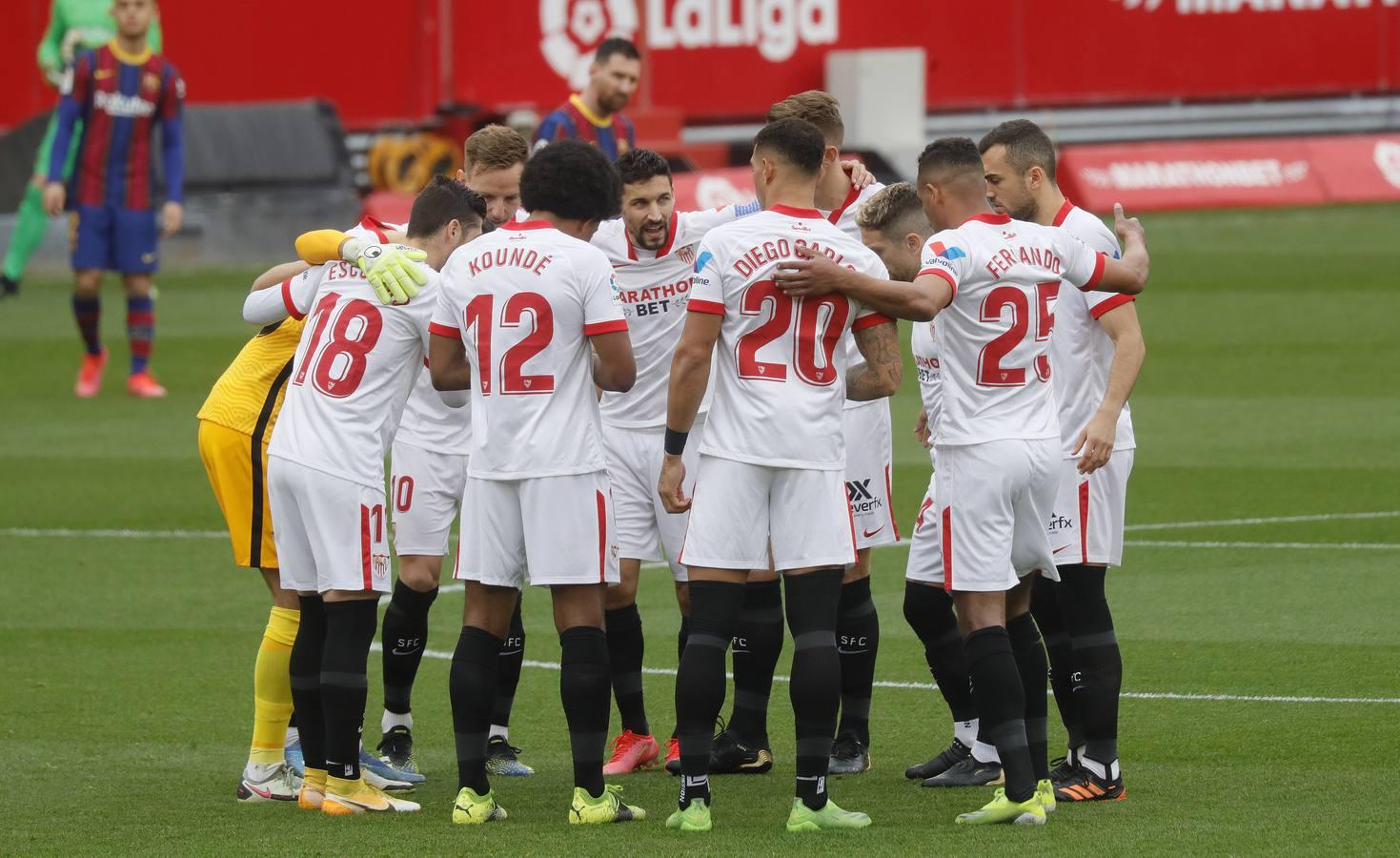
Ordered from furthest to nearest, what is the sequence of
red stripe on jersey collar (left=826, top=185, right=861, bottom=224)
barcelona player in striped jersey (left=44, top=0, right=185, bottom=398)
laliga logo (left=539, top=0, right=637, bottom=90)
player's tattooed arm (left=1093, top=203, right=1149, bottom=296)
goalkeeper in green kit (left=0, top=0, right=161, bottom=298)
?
1. laliga logo (left=539, top=0, right=637, bottom=90)
2. goalkeeper in green kit (left=0, top=0, right=161, bottom=298)
3. barcelona player in striped jersey (left=44, top=0, right=185, bottom=398)
4. red stripe on jersey collar (left=826, top=185, right=861, bottom=224)
5. player's tattooed arm (left=1093, top=203, right=1149, bottom=296)

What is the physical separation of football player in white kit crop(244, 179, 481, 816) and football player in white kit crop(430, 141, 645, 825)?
0.24 meters

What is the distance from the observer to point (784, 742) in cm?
749

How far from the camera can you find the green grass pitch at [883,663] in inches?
237

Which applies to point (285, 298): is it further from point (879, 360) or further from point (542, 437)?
point (879, 360)

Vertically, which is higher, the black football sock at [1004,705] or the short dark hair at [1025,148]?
the short dark hair at [1025,148]

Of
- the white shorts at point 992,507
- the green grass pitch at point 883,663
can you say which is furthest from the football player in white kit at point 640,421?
the white shorts at point 992,507

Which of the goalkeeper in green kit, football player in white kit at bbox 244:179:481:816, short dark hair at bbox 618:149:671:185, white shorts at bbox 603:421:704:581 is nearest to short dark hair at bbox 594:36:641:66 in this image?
short dark hair at bbox 618:149:671:185

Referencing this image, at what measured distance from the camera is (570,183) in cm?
A: 616

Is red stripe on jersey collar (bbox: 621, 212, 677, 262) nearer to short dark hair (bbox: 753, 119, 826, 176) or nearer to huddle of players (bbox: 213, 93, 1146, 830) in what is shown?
huddle of players (bbox: 213, 93, 1146, 830)

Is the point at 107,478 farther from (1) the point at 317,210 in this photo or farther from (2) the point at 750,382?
(1) the point at 317,210

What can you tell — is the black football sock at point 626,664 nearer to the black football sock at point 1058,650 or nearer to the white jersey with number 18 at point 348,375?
the white jersey with number 18 at point 348,375

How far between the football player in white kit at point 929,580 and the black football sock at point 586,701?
1.15m

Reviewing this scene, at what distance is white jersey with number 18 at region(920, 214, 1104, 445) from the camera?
6.14 metres

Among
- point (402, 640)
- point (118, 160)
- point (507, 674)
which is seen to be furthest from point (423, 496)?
point (118, 160)
